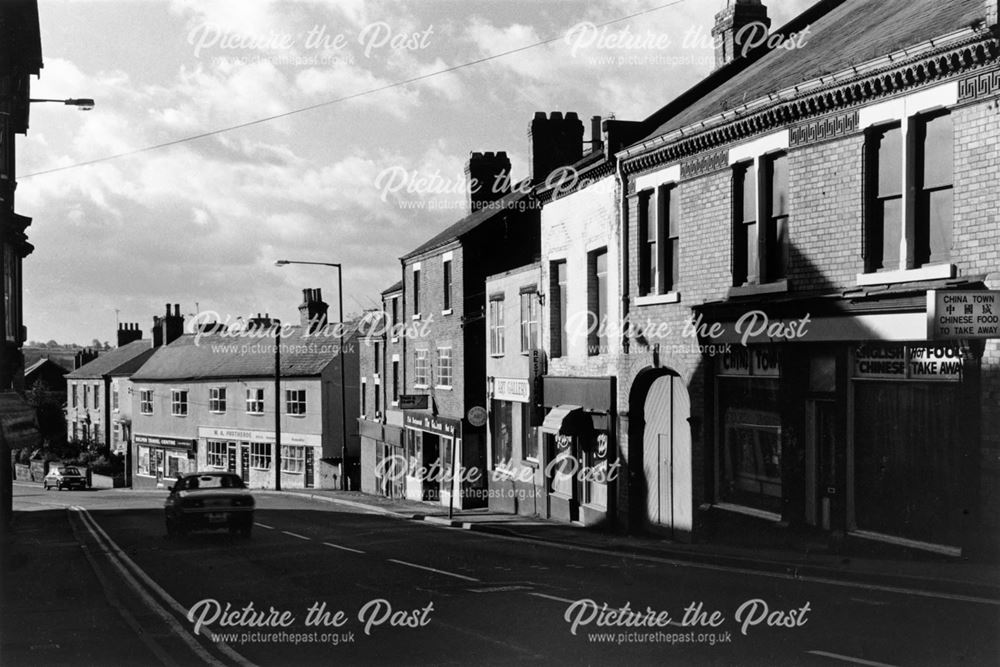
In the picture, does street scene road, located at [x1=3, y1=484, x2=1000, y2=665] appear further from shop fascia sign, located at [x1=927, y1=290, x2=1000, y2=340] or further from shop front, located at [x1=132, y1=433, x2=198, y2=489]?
shop front, located at [x1=132, y1=433, x2=198, y2=489]

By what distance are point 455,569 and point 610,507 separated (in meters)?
8.00

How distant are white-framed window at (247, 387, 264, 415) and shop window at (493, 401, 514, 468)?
1178 inches

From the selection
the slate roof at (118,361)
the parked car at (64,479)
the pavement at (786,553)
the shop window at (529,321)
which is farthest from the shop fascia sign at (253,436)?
the pavement at (786,553)

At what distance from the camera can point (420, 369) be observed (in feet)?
138

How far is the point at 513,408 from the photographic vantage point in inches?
1256

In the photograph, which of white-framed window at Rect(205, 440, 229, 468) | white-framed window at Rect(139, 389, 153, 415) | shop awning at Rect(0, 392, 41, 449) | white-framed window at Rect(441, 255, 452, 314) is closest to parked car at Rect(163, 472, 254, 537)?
shop awning at Rect(0, 392, 41, 449)

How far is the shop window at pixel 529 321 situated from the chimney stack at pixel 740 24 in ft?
27.7

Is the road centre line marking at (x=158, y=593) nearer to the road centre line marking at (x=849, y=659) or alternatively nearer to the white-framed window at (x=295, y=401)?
the road centre line marking at (x=849, y=659)

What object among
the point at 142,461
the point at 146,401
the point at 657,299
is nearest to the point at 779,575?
the point at 657,299

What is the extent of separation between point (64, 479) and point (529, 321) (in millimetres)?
47188

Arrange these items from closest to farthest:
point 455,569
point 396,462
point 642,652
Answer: point 642,652, point 455,569, point 396,462

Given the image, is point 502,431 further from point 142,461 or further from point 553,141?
point 142,461

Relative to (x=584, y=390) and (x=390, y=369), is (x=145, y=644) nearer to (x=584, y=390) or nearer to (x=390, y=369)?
(x=584, y=390)

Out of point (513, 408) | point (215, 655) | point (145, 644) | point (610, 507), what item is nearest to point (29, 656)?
point (145, 644)
